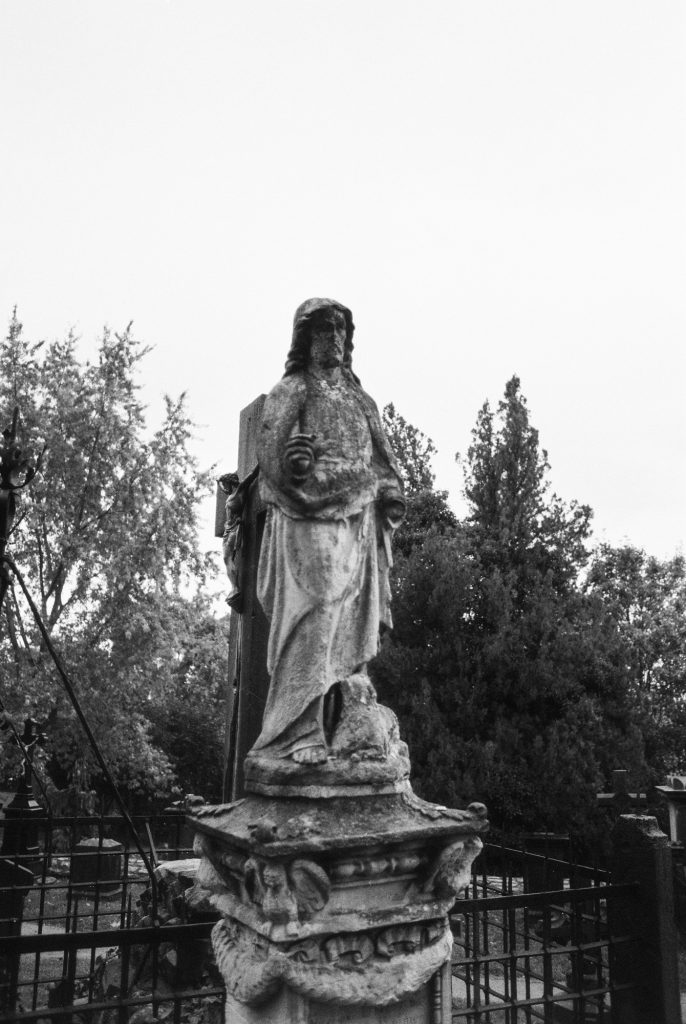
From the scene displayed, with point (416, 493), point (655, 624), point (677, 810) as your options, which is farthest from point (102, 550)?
point (655, 624)

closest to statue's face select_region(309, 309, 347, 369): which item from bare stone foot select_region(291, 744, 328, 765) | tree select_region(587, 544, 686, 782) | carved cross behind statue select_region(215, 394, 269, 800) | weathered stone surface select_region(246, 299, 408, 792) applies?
weathered stone surface select_region(246, 299, 408, 792)

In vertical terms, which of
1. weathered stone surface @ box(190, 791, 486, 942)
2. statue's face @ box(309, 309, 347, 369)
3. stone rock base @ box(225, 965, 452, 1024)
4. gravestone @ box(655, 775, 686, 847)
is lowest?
gravestone @ box(655, 775, 686, 847)

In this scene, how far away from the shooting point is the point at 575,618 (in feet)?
54.0

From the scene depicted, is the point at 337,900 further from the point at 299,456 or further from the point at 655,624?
the point at 655,624

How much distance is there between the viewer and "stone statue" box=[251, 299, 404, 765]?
3.23 metres

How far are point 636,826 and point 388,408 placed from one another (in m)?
17.4

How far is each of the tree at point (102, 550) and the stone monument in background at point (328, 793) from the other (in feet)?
46.6

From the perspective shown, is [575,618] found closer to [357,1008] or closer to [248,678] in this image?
[248,678]

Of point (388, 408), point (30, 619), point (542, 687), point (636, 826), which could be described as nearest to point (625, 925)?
point (636, 826)

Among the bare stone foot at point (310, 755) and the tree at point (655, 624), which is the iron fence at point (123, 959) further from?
the tree at point (655, 624)

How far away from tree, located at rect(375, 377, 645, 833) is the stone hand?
37.5 feet

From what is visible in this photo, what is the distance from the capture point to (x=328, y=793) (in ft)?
9.87

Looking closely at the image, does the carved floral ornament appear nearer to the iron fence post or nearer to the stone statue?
the stone statue

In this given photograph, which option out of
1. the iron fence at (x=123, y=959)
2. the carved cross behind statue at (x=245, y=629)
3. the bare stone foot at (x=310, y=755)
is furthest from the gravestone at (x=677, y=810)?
the bare stone foot at (x=310, y=755)
